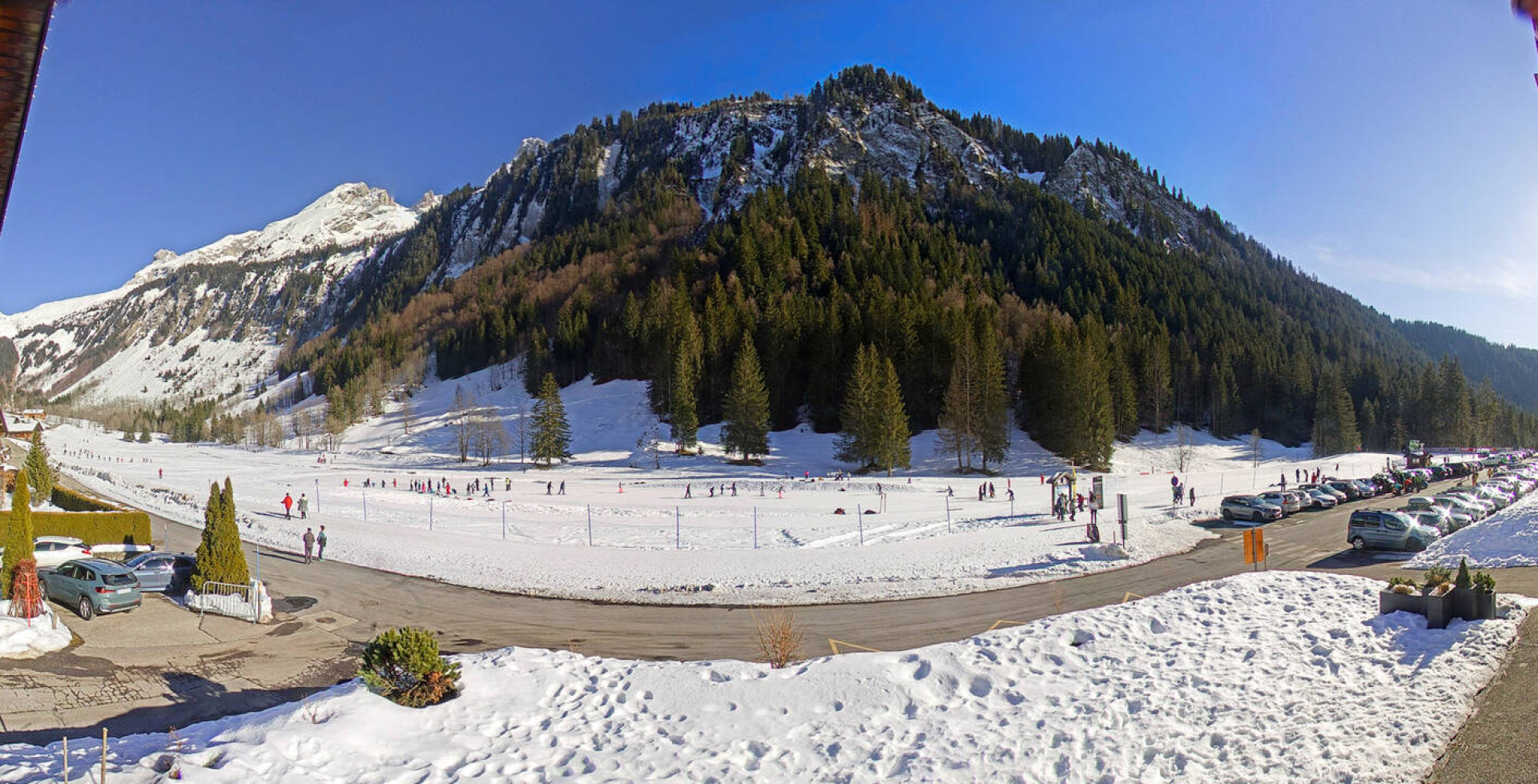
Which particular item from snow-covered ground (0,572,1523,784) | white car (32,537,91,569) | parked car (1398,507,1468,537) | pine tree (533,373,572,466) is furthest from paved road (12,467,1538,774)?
pine tree (533,373,572,466)

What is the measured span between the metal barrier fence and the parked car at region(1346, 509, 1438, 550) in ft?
111

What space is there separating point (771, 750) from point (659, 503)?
36784mm

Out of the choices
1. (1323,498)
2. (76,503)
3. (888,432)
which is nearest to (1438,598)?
(1323,498)

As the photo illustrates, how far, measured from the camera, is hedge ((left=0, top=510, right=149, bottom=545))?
28.8 meters

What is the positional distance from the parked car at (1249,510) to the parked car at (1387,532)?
743cm

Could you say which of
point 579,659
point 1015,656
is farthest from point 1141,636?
point 579,659

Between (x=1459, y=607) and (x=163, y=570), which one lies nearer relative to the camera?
(x=1459, y=607)

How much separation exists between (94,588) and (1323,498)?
50413 mm

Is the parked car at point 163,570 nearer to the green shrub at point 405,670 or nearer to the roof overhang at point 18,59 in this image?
the green shrub at point 405,670

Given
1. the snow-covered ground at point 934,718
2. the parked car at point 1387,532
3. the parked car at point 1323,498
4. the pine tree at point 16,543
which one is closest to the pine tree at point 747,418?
the parked car at point 1323,498

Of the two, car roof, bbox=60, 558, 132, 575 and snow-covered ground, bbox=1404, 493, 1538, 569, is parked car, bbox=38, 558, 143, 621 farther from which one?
snow-covered ground, bbox=1404, 493, 1538, 569

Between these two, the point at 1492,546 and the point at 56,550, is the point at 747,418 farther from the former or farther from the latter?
the point at 1492,546

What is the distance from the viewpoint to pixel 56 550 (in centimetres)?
2473

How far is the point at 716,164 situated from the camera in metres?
200
